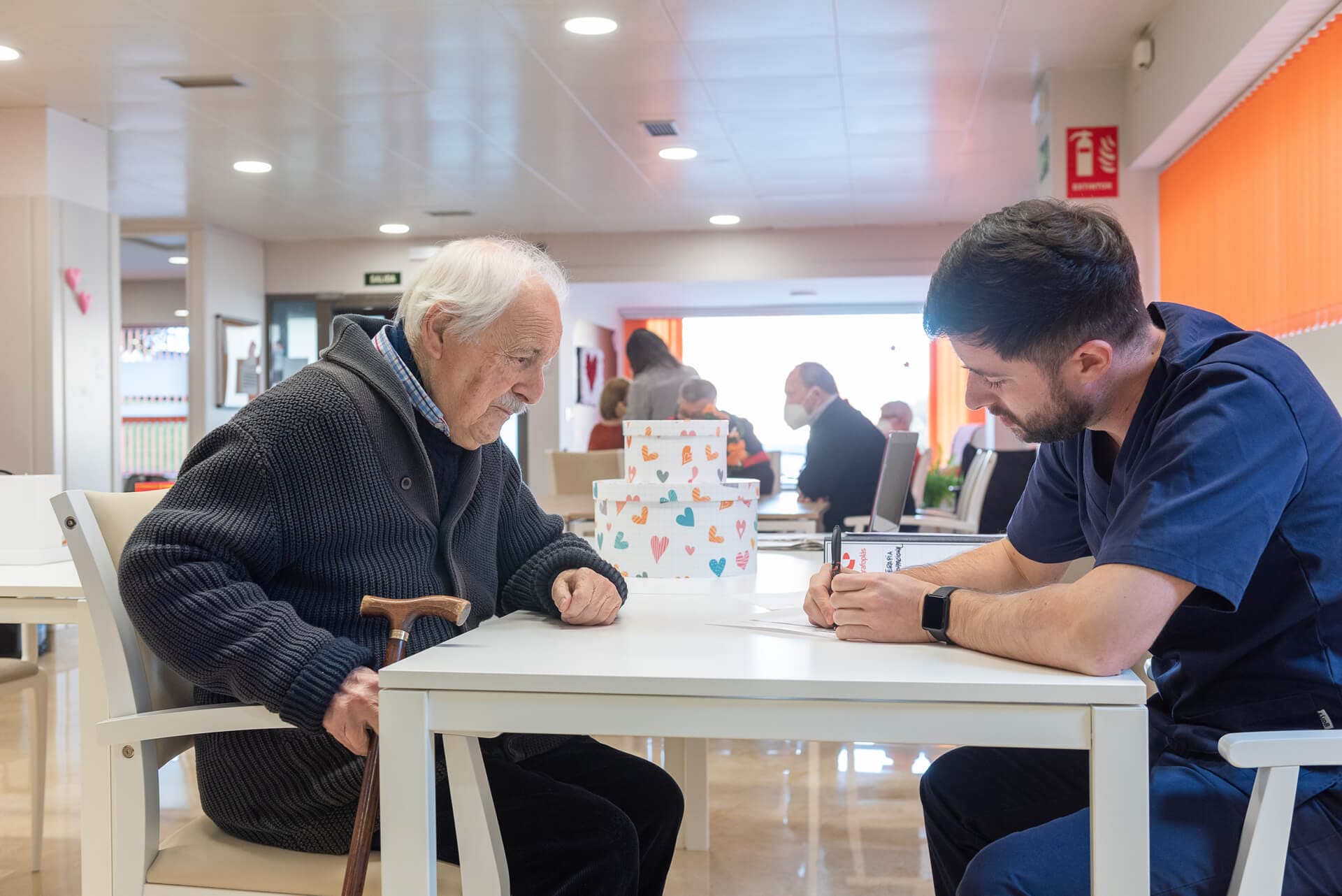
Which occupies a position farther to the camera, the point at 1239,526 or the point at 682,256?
the point at 682,256

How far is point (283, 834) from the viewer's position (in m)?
1.35

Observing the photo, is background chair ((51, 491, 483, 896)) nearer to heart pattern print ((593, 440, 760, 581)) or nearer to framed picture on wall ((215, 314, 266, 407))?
heart pattern print ((593, 440, 760, 581))

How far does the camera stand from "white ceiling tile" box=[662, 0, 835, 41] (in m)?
4.33

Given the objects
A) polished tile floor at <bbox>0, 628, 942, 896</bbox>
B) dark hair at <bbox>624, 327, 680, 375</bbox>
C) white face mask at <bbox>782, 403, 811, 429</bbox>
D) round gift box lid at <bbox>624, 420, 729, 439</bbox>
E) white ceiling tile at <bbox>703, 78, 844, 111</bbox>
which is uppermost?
white ceiling tile at <bbox>703, 78, 844, 111</bbox>

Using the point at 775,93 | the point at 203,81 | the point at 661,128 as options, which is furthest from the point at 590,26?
the point at 203,81

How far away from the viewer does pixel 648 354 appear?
21.0 feet

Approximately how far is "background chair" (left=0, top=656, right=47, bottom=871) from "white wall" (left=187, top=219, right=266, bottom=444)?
6648 mm

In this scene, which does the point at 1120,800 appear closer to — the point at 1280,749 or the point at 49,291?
the point at 1280,749

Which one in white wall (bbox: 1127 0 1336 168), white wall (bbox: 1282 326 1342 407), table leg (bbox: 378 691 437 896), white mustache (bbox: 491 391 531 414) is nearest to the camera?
table leg (bbox: 378 691 437 896)

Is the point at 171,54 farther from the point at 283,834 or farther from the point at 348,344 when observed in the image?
the point at 283,834

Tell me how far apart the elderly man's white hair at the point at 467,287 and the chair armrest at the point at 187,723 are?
1.87ft

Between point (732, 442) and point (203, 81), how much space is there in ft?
9.95

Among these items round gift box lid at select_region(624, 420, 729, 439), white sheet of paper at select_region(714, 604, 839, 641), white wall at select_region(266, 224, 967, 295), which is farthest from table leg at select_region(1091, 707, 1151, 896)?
white wall at select_region(266, 224, 967, 295)

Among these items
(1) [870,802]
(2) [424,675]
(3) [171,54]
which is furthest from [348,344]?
(3) [171,54]
